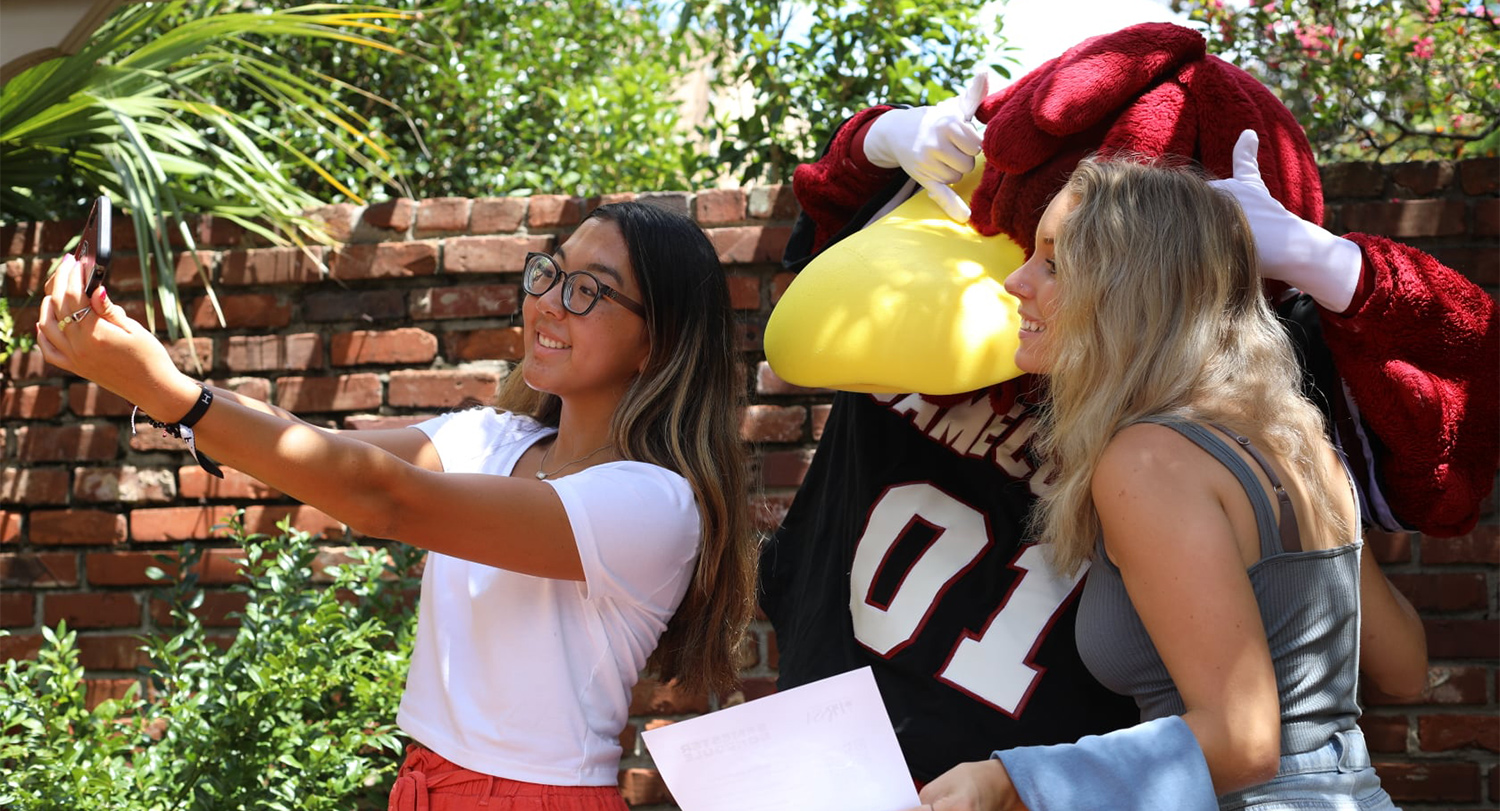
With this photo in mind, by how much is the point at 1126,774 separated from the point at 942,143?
0.81 meters

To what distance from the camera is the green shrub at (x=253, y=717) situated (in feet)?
7.03

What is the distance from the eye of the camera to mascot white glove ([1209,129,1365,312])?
1408 mm

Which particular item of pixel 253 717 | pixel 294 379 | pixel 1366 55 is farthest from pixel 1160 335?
pixel 1366 55

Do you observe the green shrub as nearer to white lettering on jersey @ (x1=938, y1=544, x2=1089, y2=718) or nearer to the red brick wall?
the red brick wall

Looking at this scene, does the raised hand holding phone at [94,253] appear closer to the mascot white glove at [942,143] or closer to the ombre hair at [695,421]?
the ombre hair at [695,421]

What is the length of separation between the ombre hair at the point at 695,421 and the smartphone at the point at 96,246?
64 cm

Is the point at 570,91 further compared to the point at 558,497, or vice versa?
the point at 570,91

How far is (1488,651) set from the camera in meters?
2.31

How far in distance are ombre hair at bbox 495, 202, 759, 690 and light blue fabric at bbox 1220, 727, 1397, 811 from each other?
69cm

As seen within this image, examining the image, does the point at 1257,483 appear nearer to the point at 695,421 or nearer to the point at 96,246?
the point at 695,421

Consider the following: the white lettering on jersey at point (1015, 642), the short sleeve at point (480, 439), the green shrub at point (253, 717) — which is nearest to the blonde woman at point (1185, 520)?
the white lettering on jersey at point (1015, 642)

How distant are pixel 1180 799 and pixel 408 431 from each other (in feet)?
3.84

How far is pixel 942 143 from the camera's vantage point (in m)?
1.59

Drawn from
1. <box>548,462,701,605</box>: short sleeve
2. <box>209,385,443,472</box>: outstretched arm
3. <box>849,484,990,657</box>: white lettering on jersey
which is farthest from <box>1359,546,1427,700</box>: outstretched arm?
<box>209,385,443,472</box>: outstretched arm
